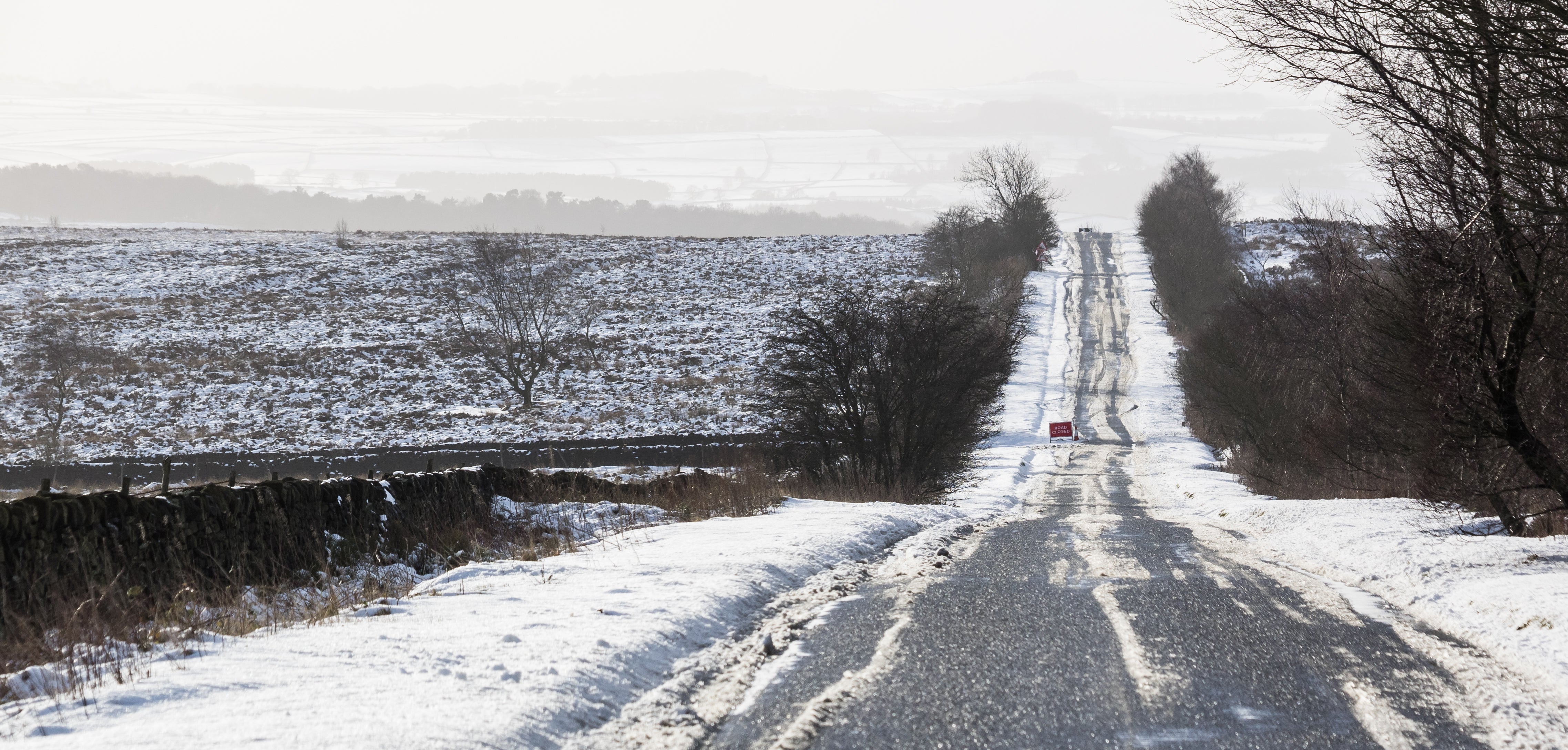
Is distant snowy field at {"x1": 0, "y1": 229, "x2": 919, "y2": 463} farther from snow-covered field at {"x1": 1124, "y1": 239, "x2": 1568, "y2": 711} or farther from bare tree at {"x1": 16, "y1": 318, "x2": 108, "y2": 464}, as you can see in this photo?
snow-covered field at {"x1": 1124, "y1": 239, "x2": 1568, "y2": 711}

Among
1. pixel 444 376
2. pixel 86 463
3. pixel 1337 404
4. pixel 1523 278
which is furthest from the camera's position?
pixel 444 376

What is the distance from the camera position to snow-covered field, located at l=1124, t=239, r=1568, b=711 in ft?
19.4

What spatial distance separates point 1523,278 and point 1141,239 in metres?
95.5

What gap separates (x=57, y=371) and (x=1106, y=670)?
50.5m

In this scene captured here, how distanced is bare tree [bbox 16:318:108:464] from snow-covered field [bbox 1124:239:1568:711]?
135ft

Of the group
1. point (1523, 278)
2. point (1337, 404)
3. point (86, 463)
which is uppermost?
point (1523, 278)

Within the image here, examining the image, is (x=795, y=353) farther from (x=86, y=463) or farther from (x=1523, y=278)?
(x=86, y=463)

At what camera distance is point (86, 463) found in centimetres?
3791

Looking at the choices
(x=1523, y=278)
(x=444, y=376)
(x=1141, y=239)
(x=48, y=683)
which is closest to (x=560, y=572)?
(x=48, y=683)

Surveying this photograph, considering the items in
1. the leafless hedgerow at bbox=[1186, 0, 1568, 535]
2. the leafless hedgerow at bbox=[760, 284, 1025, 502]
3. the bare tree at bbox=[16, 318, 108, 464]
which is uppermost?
the leafless hedgerow at bbox=[1186, 0, 1568, 535]

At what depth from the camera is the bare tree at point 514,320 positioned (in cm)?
4953

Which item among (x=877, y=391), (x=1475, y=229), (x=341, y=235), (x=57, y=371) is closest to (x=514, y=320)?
(x=57, y=371)

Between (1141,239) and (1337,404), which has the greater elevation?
(1141,239)

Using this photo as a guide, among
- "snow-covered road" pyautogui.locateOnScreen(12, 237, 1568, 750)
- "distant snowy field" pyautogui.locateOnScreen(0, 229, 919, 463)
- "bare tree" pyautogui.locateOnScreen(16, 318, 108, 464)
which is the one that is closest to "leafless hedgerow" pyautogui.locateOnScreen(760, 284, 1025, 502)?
"snow-covered road" pyautogui.locateOnScreen(12, 237, 1568, 750)
